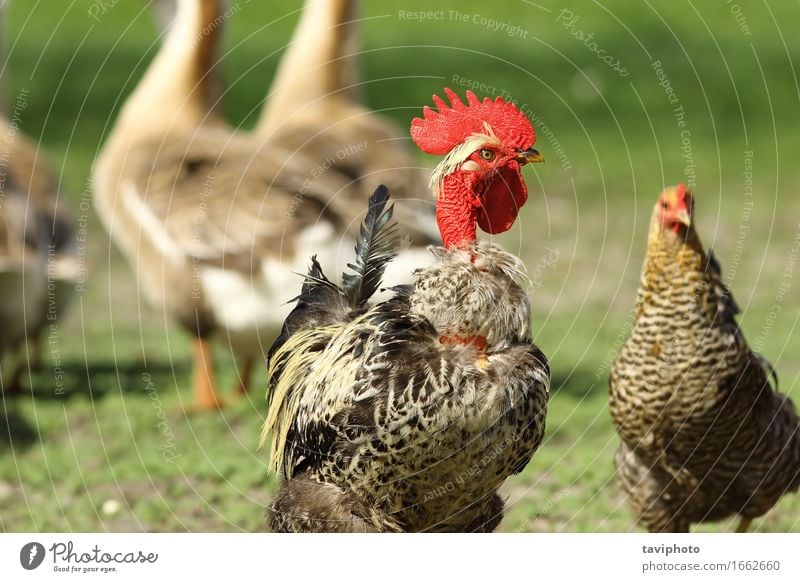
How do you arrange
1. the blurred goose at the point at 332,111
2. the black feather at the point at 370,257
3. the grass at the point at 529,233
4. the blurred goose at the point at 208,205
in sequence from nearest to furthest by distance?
the black feather at the point at 370,257 → the grass at the point at 529,233 → the blurred goose at the point at 208,205 → the blurred goose at the point at 332,111

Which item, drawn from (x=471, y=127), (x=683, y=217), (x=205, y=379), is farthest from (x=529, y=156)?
(x=205, y=379)

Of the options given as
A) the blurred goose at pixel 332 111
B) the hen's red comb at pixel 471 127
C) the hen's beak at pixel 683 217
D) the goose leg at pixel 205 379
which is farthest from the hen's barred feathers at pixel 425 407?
the goose leg at pixel 205 379

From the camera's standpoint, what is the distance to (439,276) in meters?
3.04

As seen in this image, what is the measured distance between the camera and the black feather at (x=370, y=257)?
139 inches

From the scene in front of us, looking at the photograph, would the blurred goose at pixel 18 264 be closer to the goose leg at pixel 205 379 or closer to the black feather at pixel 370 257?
the goose leg at pixel 205 379

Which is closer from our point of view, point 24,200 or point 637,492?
point 637,492

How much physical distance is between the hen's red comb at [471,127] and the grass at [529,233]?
184 cm

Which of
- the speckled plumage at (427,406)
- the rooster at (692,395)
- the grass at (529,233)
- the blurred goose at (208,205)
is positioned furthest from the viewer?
the blurred goose at (208,205)

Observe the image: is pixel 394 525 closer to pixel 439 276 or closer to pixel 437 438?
pixel 437 438

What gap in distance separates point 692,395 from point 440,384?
3.88 ft
